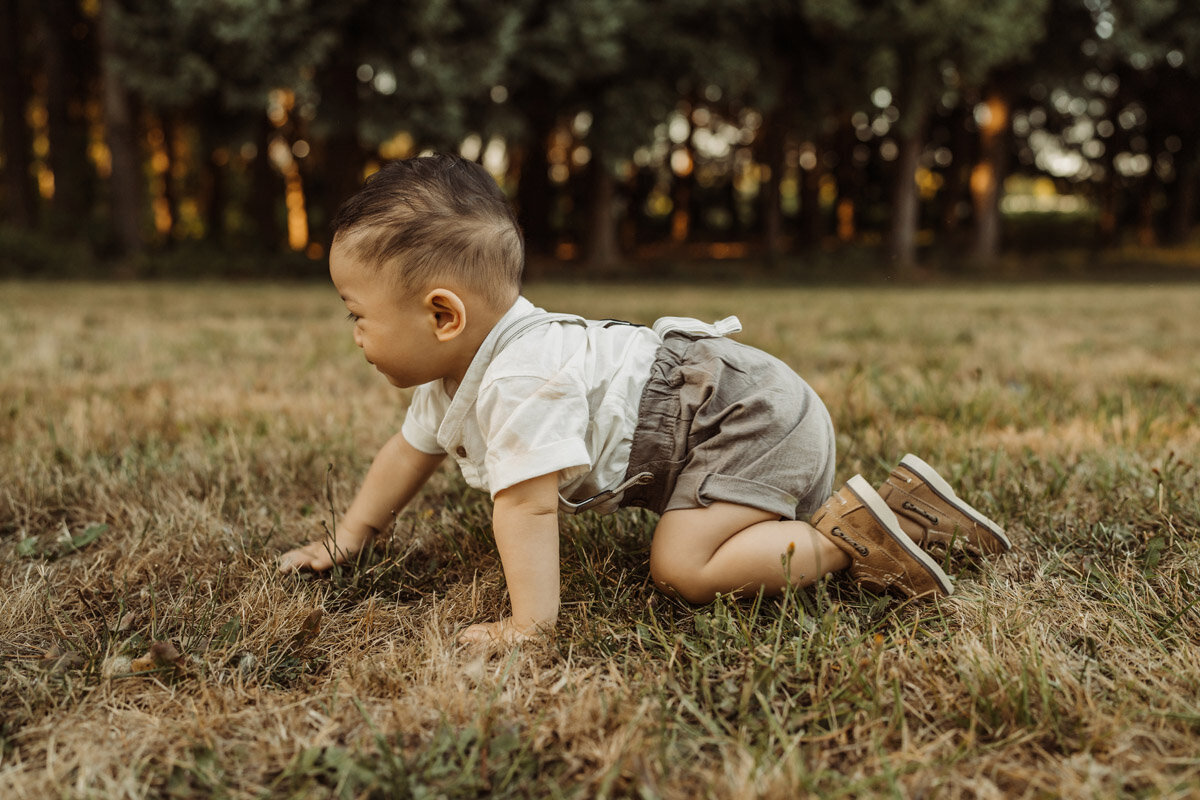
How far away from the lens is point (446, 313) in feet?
5.53

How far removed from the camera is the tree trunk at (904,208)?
55.0ft

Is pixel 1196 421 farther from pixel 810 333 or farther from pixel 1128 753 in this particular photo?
pixel 810 333

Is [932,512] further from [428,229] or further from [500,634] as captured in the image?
[428,229]

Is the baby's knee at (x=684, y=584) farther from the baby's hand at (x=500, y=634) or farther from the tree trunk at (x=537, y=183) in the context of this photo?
the tree trunk at (x=537, y=183)

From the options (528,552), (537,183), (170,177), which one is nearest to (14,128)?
(170,177)

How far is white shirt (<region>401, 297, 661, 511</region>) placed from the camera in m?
1.60

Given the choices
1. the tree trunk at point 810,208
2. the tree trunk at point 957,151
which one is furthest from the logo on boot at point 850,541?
the tree trunk at point 957,151

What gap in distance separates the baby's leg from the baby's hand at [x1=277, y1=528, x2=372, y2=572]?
671 mm

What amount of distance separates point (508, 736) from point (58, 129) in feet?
55.7

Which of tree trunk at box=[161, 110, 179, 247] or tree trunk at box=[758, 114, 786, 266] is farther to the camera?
tree trunk at box=[161, 110, 179, 247]

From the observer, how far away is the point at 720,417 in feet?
5.85

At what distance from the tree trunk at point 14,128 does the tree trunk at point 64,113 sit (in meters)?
0.40

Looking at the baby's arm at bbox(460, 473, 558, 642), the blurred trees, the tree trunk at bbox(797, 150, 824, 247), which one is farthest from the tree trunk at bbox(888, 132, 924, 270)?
the baby's arm at bbox(460, 473, 558, 642)

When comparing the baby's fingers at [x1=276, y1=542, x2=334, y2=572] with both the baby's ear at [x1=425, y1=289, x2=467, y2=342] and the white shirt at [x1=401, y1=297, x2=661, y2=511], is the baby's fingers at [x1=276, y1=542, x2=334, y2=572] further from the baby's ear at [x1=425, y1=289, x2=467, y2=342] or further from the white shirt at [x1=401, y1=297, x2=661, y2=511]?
the baby's ear at [x1=425, y1=289, x2=467, y2=342]
